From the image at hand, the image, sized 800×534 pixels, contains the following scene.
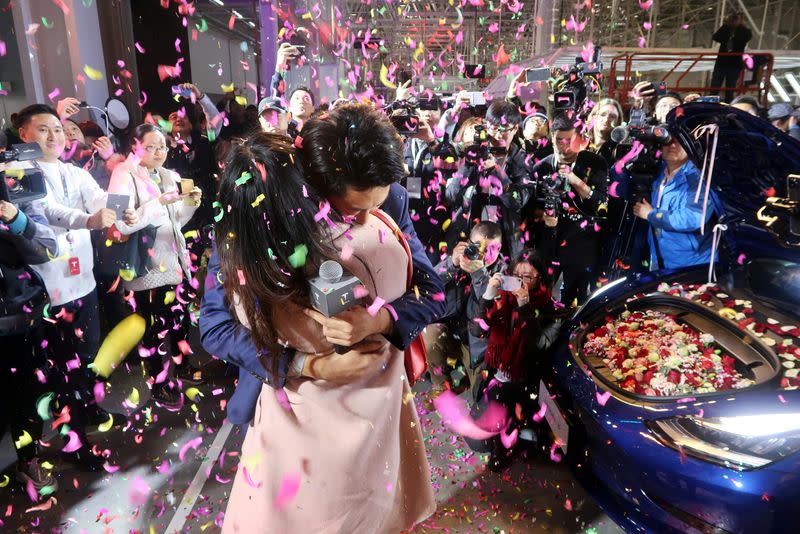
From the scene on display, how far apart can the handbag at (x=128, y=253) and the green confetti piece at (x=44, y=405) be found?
925 millimetres

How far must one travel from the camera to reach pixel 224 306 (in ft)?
4.46

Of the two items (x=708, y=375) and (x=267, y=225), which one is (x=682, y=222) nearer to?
(x=708, y=375)

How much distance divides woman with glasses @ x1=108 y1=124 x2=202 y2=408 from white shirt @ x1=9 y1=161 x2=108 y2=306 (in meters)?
0.27

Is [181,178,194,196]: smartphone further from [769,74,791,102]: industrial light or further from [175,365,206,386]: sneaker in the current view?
[769,74,791,102]: industrial light

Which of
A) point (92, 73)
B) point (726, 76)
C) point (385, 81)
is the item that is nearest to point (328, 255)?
point (92, 73)

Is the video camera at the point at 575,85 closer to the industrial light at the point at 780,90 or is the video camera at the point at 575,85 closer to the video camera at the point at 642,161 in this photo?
the video camera at the point at 642,161

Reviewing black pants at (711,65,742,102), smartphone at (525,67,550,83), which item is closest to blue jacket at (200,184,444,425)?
smartphone at (525,67,550,83)

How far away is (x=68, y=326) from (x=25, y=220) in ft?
2.53

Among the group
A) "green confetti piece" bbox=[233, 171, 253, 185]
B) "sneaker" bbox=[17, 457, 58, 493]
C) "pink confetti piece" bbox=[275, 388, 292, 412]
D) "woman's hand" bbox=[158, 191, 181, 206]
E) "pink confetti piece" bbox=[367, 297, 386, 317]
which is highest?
"green confetti piece" bbox=[233, 171, 253, 185]

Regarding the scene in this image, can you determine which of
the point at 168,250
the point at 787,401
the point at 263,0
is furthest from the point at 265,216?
the point at 263,0

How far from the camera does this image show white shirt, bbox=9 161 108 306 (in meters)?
2.93

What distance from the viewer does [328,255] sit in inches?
45.2

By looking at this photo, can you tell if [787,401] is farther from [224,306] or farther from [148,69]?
[148,69]

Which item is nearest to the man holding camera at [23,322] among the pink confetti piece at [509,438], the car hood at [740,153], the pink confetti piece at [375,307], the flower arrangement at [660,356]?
the pink confetti piece at [375,307]
